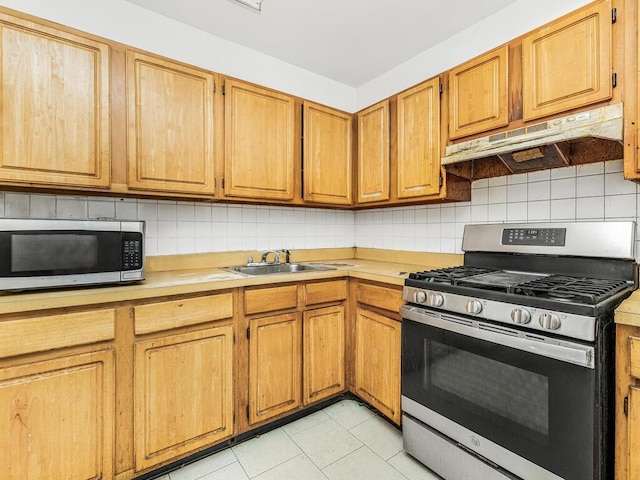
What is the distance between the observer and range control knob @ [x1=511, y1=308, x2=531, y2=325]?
1.17m

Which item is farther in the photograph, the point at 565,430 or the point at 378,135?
the point at 378,135

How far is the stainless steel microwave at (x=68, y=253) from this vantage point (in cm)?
126

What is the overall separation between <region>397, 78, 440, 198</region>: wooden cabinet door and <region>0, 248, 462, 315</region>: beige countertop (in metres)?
0.54

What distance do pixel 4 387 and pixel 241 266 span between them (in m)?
1.33

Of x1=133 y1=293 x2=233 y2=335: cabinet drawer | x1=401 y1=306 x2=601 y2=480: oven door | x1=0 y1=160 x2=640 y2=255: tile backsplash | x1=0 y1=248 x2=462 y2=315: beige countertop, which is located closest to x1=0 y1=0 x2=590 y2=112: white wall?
x1=0 y1=160 x2=640 y2=255: tile backsplash

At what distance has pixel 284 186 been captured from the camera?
2.21 meters

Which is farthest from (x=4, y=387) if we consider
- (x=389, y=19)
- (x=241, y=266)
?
(x=389, y=19)

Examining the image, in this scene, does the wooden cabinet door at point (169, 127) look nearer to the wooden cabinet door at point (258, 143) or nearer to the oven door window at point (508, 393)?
the wooden cabinet door at point (258, 143)

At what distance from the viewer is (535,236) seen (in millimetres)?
1683

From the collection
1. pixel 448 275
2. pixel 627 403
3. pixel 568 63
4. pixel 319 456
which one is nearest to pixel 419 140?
pixel 568 63

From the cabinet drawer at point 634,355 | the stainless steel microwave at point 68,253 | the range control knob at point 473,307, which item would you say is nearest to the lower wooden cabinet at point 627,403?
the cabinet drawer at point 634,355

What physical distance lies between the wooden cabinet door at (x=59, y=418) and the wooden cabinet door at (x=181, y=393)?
4.9 inches

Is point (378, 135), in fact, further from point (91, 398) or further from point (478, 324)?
point (91, 398)

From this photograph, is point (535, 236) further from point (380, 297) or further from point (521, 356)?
point (380, 297)
